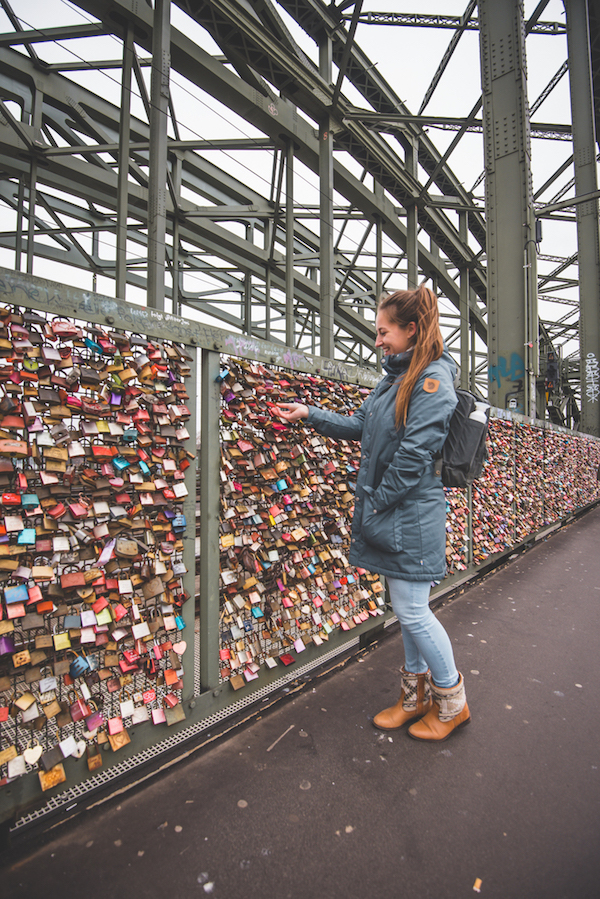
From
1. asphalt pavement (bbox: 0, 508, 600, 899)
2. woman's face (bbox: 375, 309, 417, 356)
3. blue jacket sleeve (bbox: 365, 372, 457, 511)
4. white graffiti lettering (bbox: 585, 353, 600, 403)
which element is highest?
white graffiti lettering (bbox: 585, 353, 600, 403)

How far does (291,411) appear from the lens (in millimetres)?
2133

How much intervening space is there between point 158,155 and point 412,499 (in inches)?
249

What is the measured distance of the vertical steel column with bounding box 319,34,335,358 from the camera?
9227mm

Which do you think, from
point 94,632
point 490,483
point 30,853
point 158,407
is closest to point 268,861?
point 30,853

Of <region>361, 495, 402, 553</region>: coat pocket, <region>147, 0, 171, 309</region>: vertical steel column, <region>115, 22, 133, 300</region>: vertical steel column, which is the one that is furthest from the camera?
<region>115, 22, 133, 300</region>: vertical steel column

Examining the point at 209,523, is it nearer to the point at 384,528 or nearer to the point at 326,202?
the point at 384,528

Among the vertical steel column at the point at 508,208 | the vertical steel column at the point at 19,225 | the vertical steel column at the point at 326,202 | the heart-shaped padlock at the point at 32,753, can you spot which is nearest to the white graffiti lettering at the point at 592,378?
the vertical steel column at the point at 508,208

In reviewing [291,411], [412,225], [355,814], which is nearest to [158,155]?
[291,411]

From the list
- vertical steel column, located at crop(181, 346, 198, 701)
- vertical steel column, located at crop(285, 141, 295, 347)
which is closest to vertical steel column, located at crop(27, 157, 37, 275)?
vertical steel column, located at crop(285, 141, 295, 347)

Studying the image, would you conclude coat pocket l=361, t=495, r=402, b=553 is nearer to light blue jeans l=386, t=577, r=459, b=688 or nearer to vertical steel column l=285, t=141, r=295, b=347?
light blue jeans l=386, t=577, r=459, b=688

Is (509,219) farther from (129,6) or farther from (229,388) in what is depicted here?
(229,388)

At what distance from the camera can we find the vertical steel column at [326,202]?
923cm

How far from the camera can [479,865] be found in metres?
1.31

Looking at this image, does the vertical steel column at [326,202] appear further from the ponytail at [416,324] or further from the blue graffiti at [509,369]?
the ponytail at [416,324]
